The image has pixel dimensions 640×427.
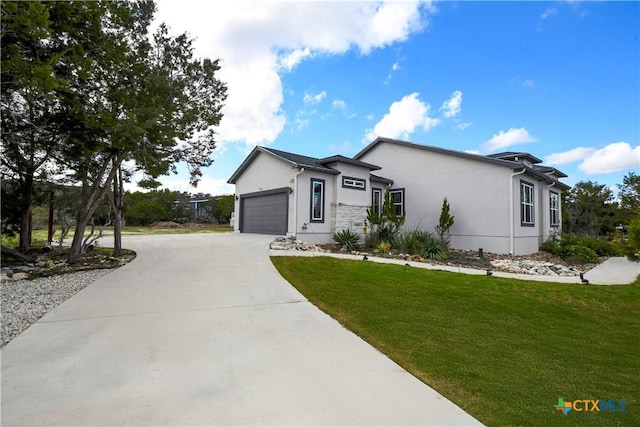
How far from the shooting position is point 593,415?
2.70 m

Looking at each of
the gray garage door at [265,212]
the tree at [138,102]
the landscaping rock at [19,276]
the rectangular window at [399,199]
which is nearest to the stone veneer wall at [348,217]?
the gray garage door at [265,212]

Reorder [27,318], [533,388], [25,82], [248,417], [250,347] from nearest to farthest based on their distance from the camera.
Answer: [248,417]
[533,388]
[250,347]
[27,318]
[25,82]

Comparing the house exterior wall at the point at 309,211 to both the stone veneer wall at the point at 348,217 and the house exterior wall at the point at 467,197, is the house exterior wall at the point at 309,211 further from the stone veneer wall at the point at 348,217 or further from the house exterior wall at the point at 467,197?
the house exterior wall at the point at 467,197

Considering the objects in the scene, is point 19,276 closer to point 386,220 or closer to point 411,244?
point 411,244

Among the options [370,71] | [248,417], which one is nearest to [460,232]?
[370,71]

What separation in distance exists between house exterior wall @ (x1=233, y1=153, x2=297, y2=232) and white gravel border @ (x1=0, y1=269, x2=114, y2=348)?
7889mm

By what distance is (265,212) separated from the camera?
618 inches

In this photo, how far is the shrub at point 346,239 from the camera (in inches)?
537

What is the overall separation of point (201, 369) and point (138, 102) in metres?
6.82

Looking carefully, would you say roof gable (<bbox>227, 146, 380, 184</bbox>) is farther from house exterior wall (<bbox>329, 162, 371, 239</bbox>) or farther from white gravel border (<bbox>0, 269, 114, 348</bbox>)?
white gravel border (<bbox>0, 269, 114, 348</bbox>)

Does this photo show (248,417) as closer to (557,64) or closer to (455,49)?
(455,49)

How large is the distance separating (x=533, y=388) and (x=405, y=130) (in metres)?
17.4

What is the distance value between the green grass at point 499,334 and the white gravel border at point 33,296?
4.20 meters

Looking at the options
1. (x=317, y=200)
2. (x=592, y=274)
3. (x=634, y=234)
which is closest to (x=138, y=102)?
(x=317, y=200)
